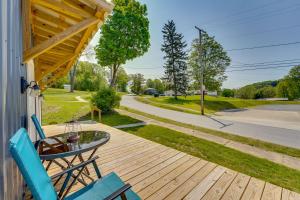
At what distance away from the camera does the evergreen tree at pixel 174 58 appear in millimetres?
25547

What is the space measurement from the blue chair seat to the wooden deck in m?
0.70

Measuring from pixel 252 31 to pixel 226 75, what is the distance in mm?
8528

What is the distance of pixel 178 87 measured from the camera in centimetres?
2539

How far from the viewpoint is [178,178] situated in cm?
288

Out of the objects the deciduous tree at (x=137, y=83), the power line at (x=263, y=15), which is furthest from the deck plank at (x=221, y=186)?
the deciduous tree at (x=137, y=83)

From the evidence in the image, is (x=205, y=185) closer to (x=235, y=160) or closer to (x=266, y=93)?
(x=235, y=160)

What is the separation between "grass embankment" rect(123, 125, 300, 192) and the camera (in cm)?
354

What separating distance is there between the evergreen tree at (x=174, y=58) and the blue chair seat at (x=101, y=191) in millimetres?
23827

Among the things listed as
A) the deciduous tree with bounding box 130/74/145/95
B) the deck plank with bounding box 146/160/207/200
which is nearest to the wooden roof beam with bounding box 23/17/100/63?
the deck plank with bounding box 146/160/207/200

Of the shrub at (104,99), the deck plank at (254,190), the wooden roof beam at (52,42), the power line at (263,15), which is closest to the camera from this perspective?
the wooden roof beam at (52,42)

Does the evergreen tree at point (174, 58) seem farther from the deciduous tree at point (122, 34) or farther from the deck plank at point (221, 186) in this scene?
the deck plank at point (221, 186)

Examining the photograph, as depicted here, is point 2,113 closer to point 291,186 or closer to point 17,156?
point 17,156

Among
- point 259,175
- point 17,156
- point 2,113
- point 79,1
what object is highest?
point 79,1

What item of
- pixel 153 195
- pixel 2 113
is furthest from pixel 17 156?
pixel 153 195
